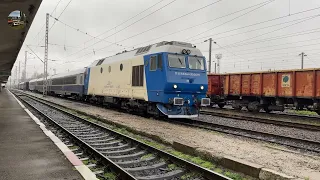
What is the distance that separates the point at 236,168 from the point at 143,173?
1.71 metres

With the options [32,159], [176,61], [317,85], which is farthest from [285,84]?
[32,159]

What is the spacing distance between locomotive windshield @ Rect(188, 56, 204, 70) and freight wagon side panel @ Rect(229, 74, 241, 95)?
7.69m

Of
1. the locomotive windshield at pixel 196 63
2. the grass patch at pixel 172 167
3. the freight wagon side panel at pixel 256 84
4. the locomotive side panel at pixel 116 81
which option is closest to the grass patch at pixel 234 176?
the grass patch at pixel 172 167

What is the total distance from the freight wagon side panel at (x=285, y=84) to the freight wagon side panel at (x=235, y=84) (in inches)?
138

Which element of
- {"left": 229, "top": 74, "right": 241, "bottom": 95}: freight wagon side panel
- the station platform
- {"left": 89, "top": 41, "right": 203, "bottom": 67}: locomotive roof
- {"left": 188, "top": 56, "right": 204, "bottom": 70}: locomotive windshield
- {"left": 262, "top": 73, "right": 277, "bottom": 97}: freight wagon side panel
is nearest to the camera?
the station platform

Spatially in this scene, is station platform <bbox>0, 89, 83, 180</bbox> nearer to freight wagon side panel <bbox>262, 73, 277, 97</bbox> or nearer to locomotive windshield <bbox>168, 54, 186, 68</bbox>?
locomotive windshield <bbox>168, 54, 186, 68</bbox>

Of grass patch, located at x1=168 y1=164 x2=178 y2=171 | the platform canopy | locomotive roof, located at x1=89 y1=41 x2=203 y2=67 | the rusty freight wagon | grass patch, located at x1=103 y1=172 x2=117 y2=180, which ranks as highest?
the platform canopy

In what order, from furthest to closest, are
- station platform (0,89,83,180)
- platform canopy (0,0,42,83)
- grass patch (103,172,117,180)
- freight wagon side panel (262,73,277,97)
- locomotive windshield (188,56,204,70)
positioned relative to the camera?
freight wagon side panel (262,73,277,97) < locomotive windshield (188,56,204,70) < platform canopy (0,0,42,83) < grass patch (103,172,117,180) < station platform (0,89,83,180)

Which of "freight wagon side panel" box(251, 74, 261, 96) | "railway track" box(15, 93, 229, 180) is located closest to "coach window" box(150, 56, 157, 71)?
"railway track" box(15, 93, 229, 180)

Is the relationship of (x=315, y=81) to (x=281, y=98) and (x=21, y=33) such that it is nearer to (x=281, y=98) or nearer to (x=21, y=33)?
(x=281, y=98)

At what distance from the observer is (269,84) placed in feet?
62.4

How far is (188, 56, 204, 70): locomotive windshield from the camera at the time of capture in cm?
1430

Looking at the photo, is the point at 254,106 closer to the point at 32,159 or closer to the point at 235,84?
the point at 235,84

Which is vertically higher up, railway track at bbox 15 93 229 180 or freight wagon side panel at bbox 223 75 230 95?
freight wagon side panel at bbox 223 75 230 95
